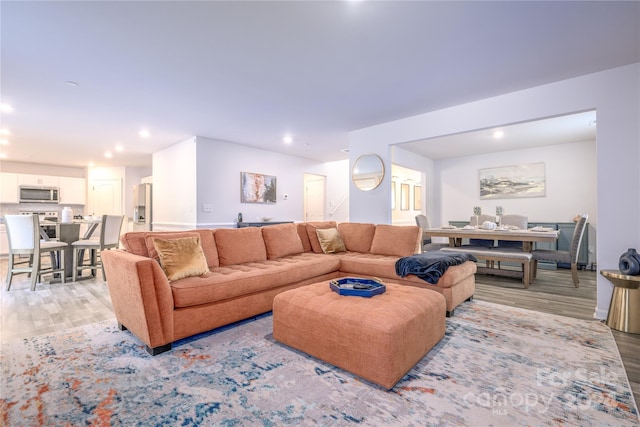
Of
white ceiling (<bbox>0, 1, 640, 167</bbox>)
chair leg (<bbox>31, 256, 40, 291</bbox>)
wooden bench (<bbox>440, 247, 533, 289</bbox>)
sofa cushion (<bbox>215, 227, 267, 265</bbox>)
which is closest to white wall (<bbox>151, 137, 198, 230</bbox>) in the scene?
white ceiling (<bbox>0, 1, 640, 167</bbox>)

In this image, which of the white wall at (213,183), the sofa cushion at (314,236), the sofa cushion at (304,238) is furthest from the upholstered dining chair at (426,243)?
the white wall at (213,183)

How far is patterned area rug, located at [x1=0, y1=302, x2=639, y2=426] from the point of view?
144 centimetres

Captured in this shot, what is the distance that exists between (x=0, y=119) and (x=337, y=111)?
472 centimetres

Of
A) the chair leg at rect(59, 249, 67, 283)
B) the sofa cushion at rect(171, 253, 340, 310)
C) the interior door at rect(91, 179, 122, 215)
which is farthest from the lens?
the interior door at rect(91, 179, 122, 215)

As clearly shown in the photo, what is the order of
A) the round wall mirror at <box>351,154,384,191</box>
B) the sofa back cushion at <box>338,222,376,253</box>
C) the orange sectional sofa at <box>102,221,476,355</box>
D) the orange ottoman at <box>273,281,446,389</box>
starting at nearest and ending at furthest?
the orange ottoman at <box>273,281,446,389</box>, the orange sectional sofa at <box>102,221,476,355</box>, the sofa back cushion at <box>338,222,376,253</box>, the round wall mirror at <box>351,154,384,191</box>

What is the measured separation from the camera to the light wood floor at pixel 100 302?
2430mm

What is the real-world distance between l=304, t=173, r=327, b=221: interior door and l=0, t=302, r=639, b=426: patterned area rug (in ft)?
19.0

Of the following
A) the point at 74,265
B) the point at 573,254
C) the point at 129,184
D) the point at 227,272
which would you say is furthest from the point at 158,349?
the point at 129,184

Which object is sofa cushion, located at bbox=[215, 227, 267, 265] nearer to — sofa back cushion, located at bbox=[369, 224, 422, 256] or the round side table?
sofa back cushion, located at bbox=[369, 224, 422, 256]

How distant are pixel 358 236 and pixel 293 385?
271 centimetres

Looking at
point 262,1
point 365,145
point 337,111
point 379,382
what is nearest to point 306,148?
point 365,145

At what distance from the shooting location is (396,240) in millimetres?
3834

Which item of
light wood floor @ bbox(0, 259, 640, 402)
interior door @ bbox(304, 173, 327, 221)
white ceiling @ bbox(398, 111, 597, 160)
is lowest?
light wood floor @ bbox(0, 259, 640, 402)

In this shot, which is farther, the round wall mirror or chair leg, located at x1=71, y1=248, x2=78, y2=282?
the round wall mirror
